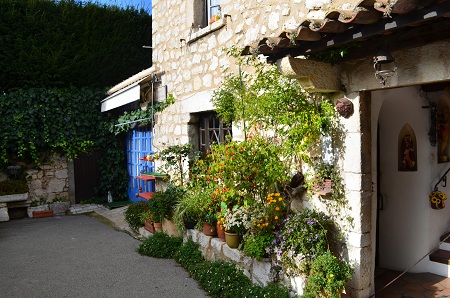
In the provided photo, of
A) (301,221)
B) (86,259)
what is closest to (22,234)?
(86,259)

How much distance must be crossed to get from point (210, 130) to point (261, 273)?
301 centimetres

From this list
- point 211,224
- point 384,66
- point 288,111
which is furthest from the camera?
point 211,224

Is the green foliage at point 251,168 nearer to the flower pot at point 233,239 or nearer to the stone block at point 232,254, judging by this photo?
the flower pot at point 233,239

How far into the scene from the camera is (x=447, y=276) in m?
4.61

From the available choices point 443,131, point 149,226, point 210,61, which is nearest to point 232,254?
point 149,226

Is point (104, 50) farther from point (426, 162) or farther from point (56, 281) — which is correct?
point (426, 162)

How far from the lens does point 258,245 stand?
438 cm

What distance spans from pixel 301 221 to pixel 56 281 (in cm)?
342

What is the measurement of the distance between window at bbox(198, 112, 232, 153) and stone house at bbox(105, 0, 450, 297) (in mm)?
37

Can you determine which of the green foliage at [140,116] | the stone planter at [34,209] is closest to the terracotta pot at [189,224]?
the green foliage at [140,116]

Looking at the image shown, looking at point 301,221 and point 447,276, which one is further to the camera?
point 447,276

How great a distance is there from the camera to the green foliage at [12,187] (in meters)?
9.30

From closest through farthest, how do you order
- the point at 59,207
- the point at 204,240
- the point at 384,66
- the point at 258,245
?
the point at 384,66, the point at 258,245, the point at 204,240, the point at 59,207

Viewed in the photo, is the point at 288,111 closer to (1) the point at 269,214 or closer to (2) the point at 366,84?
(2) the point at 366,84
